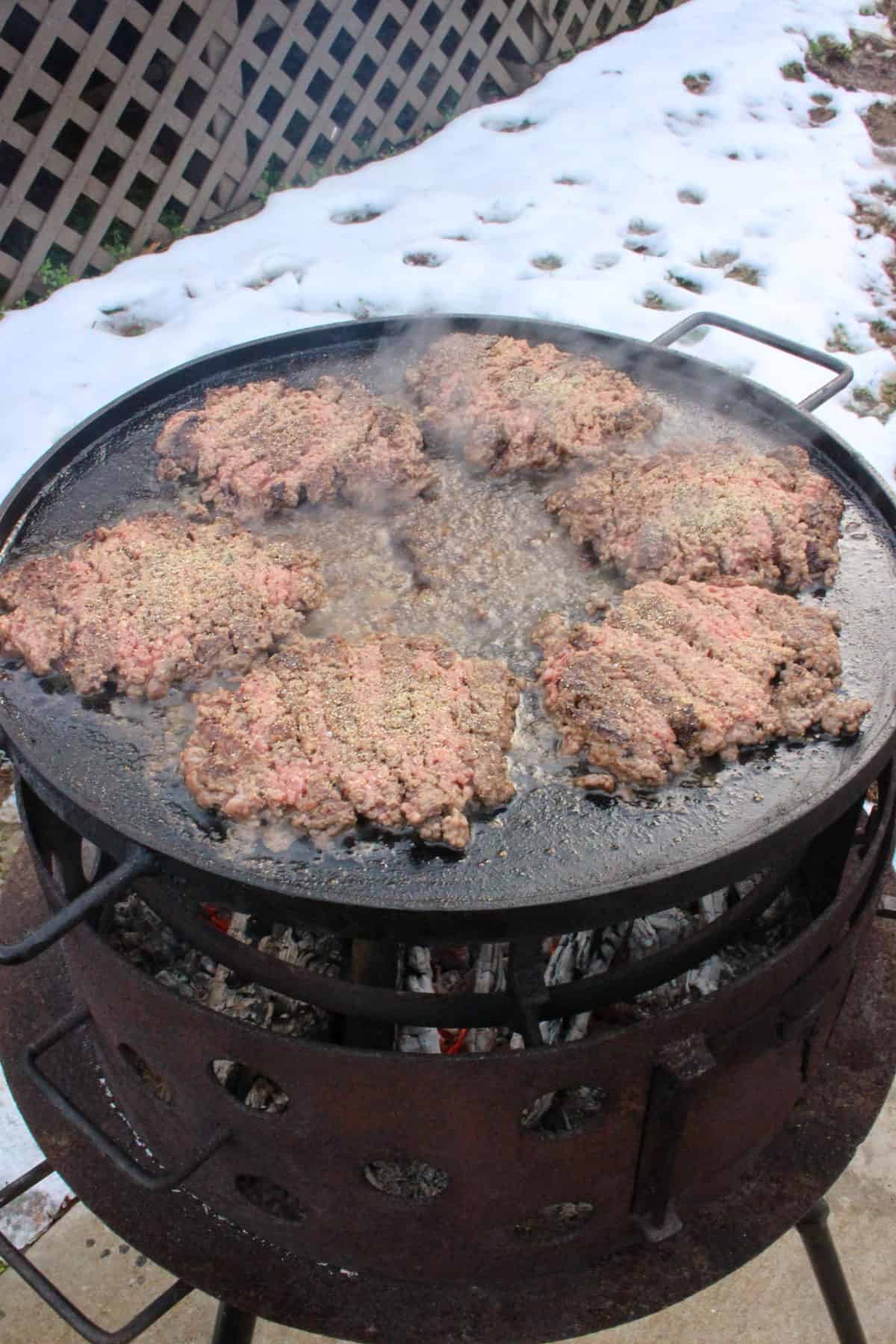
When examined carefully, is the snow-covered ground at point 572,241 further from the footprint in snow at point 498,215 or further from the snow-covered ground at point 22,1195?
the snow-covered ground at point 22,1195

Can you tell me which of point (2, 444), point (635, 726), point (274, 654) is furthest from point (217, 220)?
point (635, 726)

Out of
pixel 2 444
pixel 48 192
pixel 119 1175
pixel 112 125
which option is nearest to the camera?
pixel 119 1175

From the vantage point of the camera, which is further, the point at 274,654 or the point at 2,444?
the point at 2,444

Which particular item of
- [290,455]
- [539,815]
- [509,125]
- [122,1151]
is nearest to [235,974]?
[122,1151]

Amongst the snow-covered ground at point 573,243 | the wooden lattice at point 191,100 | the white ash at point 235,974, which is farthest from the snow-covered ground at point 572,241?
the white ash at point 235,974

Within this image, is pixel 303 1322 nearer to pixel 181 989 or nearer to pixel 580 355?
pixel 181 989

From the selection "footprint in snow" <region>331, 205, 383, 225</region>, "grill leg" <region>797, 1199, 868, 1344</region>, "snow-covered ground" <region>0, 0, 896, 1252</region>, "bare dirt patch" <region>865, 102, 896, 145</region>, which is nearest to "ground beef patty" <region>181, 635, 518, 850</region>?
"grill leg" <region>797, 1199, 868, 1344</region>

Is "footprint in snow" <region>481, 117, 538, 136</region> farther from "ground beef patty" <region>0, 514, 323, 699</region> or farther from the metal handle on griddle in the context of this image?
the metal handle on griddle
